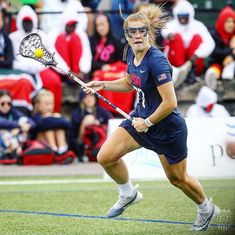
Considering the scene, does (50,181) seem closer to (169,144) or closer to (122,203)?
(122,203)

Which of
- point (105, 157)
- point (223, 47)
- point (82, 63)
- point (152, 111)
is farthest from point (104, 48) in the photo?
Result: point (152, 111)

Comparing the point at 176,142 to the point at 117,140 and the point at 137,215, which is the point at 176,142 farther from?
the point at 137,215

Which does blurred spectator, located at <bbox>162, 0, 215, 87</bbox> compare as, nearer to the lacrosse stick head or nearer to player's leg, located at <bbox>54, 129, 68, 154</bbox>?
player's leg, located at <bbox>54, 129, 68, 154</bbox>

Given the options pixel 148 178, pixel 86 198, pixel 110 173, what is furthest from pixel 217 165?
pixel 110 173

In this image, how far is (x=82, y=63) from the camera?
14.2 meters

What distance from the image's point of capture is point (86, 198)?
32.6 feet

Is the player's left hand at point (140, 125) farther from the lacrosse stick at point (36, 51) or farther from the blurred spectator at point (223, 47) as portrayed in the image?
the blurred spectator at point (223, 47)

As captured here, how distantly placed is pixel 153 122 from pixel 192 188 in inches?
26.5

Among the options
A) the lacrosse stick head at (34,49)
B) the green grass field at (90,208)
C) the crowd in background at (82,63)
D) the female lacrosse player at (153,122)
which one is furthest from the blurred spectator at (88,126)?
the female lacrosse player at (153,122)

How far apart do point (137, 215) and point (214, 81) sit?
19.7 feet

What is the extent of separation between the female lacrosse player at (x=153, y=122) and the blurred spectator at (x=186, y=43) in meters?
6.42

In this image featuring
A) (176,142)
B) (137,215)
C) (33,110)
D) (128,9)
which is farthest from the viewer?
(128,9)

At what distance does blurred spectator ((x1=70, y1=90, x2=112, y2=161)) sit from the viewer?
13312 mm

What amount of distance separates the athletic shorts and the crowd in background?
5.60 m
